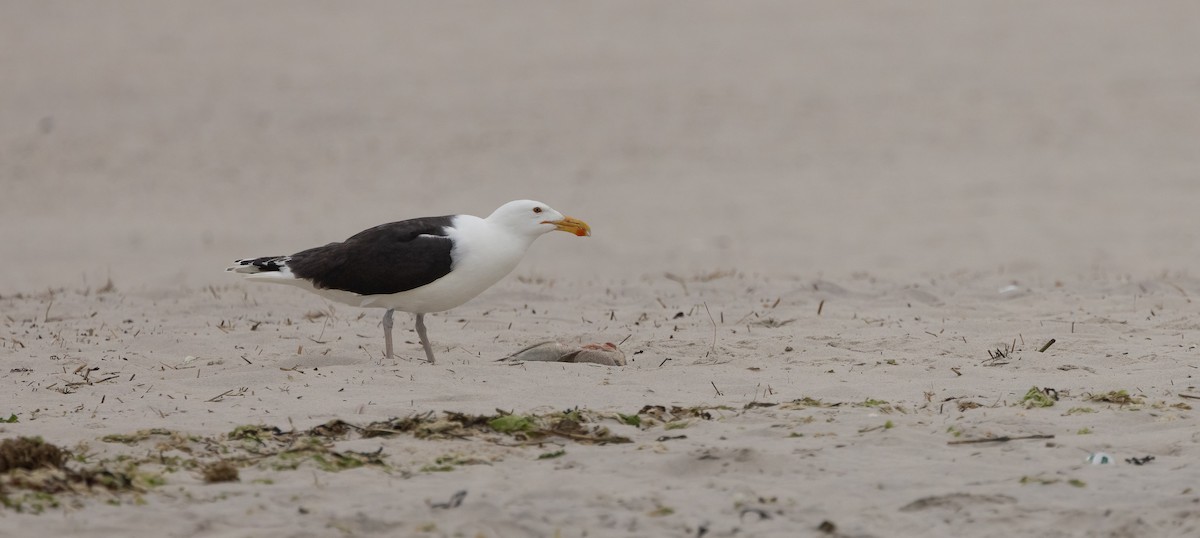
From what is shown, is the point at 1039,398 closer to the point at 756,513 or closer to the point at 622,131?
the point at 756,513

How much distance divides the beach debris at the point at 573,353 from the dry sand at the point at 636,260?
0.24 metres

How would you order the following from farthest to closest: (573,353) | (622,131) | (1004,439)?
(622,131)
(573,353)
(1004,439)

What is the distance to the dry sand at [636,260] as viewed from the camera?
533 centimetres

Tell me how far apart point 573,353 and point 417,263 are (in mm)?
982

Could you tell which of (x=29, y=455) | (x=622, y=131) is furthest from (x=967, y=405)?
(x=622, y=131)

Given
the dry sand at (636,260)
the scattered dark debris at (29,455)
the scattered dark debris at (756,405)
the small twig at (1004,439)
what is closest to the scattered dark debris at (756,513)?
the dry sand at (636,260)

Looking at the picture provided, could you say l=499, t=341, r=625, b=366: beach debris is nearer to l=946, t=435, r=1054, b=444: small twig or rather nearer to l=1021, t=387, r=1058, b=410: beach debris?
l=1021, t=387, r=1058, b=410: beach debris

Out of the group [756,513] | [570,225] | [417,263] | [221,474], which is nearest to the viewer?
[756,513]

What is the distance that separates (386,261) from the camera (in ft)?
26.1

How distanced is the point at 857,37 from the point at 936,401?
22.4 meters

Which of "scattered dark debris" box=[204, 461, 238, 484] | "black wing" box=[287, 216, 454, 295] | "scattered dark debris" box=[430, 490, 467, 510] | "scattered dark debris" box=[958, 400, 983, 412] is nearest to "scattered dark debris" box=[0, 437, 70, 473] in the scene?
"scattered dark debris" box=[204, 461, 238, 484]

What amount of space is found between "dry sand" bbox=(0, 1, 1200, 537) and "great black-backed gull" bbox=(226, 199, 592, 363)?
39 centimetres

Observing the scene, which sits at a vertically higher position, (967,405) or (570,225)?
(570,225)

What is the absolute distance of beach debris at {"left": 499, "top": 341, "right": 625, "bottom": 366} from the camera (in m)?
7.66
